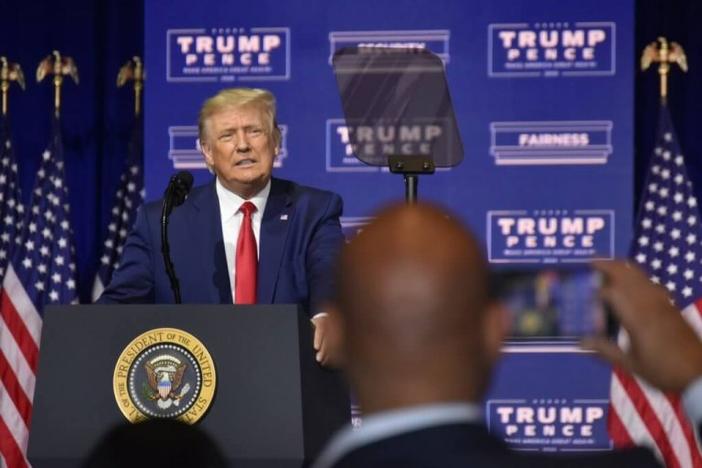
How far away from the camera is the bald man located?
1232 millimetres

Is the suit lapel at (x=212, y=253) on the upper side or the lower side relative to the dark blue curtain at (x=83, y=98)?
lower

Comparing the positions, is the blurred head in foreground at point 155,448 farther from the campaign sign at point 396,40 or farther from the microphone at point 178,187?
the campaign sign at point 396,40

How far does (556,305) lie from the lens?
5.40ft

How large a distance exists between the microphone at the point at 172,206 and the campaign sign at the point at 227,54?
3.03 m

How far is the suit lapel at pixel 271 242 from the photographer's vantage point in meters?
4.45

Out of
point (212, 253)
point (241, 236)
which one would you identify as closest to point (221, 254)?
point (212, 253)

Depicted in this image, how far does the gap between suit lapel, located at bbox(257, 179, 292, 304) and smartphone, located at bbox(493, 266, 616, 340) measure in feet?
9.11

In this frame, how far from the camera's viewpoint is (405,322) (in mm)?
1286

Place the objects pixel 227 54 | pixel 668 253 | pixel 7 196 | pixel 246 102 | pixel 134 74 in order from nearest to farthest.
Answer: pixel 246 102
pixel 227 54
pixel 668 253
pixel 134 74
pixel 7 196

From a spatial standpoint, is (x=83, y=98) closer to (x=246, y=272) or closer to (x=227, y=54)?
(x=227, y=54)

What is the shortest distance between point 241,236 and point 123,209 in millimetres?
3154

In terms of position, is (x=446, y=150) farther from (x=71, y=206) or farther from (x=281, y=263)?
(x=71, y=206)

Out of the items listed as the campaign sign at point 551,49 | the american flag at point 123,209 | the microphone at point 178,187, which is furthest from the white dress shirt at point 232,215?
the american flag at point 123,209

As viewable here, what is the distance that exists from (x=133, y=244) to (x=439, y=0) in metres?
2.95
